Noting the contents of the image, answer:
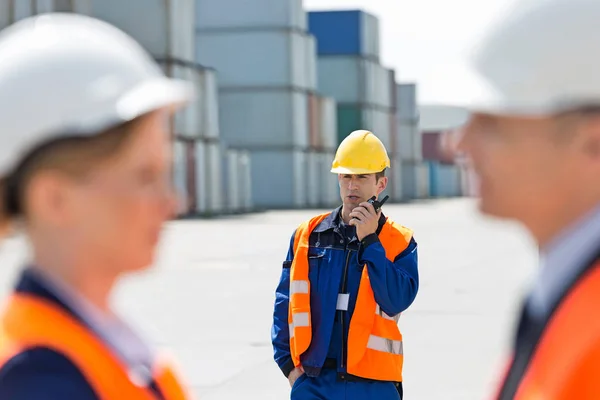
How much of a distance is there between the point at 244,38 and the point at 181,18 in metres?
14.5

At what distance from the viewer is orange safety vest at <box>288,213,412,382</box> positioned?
4270 millimetres

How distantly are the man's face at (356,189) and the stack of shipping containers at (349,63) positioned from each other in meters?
66.8

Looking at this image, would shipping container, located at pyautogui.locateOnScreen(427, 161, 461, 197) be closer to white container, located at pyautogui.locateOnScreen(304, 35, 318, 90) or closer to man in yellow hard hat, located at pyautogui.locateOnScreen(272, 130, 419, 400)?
white container, located at pyautogui.locateOnScreen(304, 35, 318, 90)

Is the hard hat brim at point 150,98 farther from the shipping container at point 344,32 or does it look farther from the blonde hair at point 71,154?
the shipping container at point 344,32

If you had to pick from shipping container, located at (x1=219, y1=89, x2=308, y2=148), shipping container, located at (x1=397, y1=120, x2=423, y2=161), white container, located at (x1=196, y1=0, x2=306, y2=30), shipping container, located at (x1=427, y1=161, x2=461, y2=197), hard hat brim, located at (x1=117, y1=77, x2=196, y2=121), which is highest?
white container, located at (x1=196, y1=0, x2=306, y2=30)

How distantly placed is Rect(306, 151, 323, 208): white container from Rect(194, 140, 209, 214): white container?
1509 centimetres

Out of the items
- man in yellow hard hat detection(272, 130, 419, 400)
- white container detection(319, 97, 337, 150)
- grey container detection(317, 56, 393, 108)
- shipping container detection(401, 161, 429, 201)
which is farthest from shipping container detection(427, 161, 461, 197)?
man in yellow hard hat detection(272, 130, 419, 400)

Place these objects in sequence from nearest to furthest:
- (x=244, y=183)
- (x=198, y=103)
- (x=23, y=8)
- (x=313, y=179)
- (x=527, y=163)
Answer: (x=527, y=163) → (x=23, y=8) → (x=198, y=103) → (x=244, y=183) → (x=313, y=179)

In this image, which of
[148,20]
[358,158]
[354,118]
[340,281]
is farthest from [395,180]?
[340,281]

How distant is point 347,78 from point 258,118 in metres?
15.6

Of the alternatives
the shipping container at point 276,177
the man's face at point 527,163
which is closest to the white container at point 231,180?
the shipping container at point 276,177

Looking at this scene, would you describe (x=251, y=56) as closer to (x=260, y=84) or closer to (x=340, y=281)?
(x=260, y=84)

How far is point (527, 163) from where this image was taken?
5.04 ft

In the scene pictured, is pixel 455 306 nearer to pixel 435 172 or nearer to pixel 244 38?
pixel 244 38
